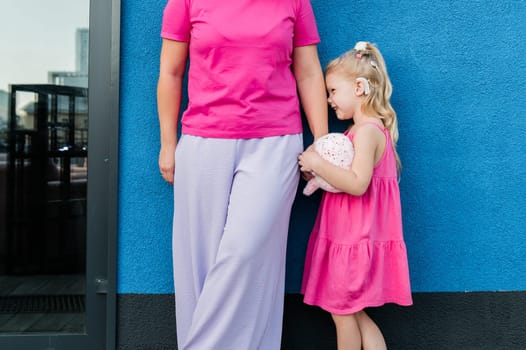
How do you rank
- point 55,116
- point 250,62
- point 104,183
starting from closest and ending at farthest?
point 250,62
point 104,183
point 55,116

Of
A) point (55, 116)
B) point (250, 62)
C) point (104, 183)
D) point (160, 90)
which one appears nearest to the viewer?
point (250, 62)

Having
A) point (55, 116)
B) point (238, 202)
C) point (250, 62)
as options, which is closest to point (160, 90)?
point (250, 62)

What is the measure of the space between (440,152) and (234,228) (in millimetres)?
981

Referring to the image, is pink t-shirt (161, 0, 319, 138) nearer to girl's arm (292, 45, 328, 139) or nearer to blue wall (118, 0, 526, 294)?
girl's arm (292, 45, 328, 139)

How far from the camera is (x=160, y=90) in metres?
1.88

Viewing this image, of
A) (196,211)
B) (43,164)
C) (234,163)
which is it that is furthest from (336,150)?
(43,164)

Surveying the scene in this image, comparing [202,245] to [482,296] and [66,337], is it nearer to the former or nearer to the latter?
[66,337]

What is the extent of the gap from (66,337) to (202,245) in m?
0.83

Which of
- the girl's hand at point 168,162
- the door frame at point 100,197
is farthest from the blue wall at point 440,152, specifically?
the girl's hand at point 168,162

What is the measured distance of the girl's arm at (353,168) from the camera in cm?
179

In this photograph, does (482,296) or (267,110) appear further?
(482,296)

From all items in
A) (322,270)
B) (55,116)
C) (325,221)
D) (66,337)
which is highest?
(55,116)

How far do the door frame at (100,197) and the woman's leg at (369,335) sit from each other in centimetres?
95

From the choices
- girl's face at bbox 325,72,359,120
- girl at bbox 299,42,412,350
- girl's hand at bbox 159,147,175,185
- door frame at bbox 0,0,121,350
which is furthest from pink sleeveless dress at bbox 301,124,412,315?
door frame at bbox 0,0,121,350
